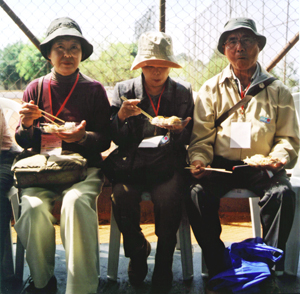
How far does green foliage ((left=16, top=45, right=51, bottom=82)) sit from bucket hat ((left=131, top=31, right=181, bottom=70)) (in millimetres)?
1386

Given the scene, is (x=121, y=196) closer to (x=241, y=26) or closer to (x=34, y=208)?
(x=34, y=208)

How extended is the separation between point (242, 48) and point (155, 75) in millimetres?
692

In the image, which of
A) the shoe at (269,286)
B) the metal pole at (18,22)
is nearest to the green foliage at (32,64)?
the metal pole at (18,22)

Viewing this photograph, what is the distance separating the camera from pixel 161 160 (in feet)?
7.23

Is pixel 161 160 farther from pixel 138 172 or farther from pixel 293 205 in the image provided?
pixel 293 205

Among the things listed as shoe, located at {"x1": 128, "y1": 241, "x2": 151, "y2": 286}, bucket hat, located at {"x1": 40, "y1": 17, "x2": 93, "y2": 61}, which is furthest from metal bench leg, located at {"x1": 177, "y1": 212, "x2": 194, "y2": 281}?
bucket hat, located at {"x1": 40, "y1": 17, "x2": 93, "y2": 61}

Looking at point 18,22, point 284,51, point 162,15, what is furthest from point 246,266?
point 18,22

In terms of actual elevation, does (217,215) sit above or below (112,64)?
below

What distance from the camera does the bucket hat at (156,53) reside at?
230 centimetres

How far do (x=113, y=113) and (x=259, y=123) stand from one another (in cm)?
110

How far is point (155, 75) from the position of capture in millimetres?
2342

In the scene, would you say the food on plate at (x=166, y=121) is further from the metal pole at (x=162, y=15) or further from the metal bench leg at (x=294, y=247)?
the metal pole at (x=162, y=15)

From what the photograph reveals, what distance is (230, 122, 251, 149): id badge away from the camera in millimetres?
2320

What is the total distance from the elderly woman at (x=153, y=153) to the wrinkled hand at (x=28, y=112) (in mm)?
544
